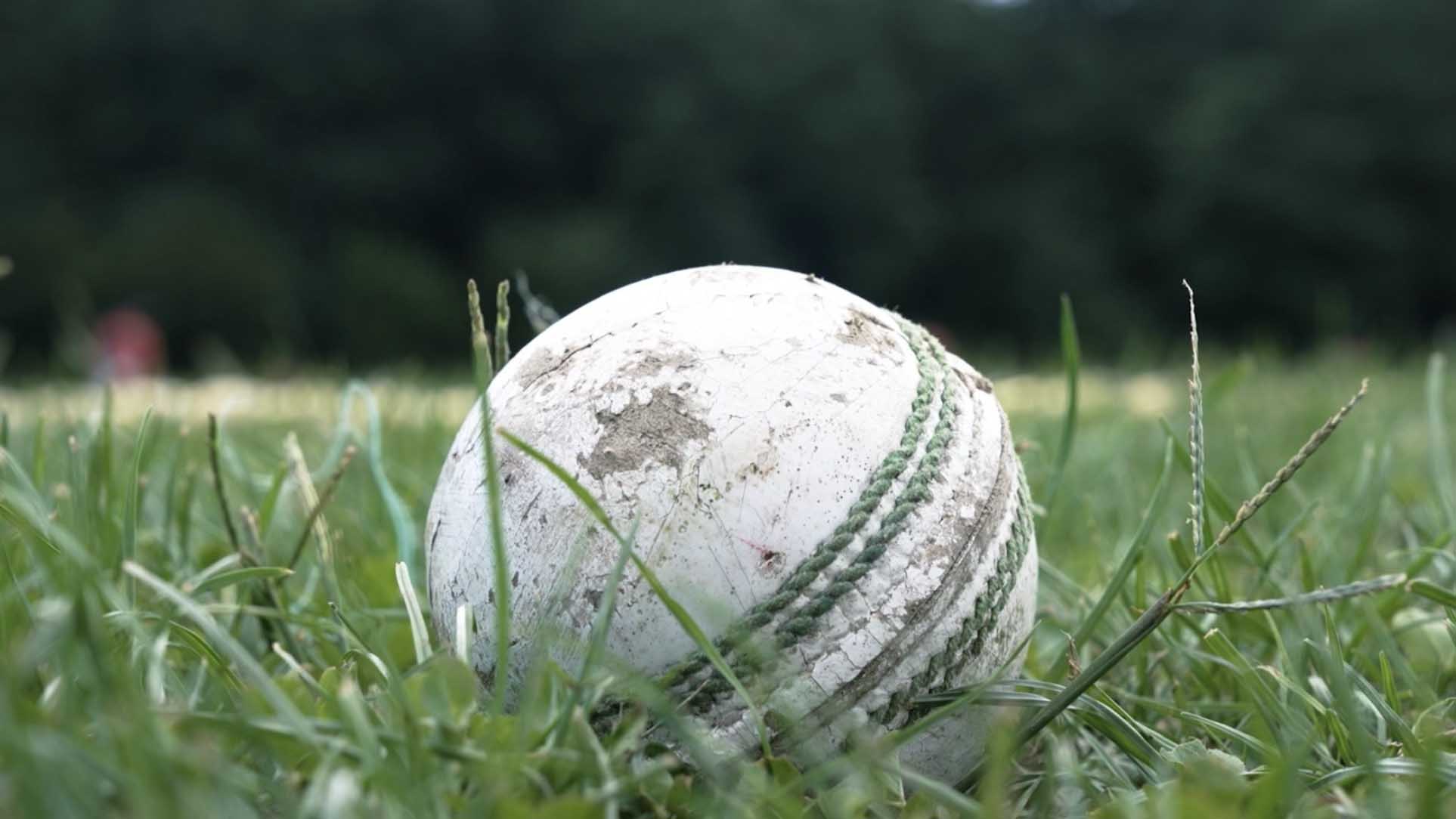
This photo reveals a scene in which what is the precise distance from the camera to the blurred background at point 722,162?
56.7 ft

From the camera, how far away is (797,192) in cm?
1889

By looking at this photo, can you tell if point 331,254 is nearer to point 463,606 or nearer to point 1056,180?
point 1056,180

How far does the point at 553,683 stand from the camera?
1.20 m

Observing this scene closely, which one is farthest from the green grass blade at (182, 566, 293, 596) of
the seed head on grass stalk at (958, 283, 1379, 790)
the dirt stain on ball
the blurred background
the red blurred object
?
the blurred background

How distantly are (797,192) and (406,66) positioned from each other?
A: 5.57 metres

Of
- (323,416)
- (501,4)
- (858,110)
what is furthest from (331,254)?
(323,416)

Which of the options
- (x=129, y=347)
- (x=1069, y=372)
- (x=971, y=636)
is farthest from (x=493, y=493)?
(x=129, y=347)

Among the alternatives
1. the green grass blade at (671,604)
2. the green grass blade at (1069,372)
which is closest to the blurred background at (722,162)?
the green grass blade at (1069,372)

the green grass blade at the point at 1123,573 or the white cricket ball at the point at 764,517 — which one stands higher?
the white cricket ball at the point at 764,517

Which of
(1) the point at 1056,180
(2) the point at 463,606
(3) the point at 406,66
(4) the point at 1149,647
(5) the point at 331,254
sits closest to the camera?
(2) the point at 463,606

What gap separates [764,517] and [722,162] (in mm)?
17389

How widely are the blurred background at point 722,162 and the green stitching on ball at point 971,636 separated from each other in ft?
47.0

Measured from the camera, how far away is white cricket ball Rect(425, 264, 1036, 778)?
4.11ft

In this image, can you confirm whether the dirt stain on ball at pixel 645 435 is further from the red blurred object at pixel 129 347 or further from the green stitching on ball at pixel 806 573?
the red blurred object at pixel 129 347
